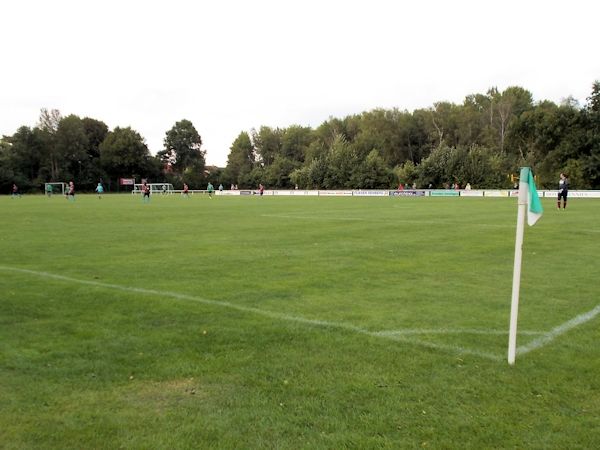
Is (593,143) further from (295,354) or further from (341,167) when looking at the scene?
(295,354)

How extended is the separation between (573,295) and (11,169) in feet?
322

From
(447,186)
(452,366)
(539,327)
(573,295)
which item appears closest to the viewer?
(452,366)

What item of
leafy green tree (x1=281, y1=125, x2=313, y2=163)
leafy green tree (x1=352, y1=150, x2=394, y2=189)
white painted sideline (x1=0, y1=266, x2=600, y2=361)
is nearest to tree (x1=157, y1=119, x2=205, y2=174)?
leafy green tree (x1=281, y1=125, x2=313, y2=163)

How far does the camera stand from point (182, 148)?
123m

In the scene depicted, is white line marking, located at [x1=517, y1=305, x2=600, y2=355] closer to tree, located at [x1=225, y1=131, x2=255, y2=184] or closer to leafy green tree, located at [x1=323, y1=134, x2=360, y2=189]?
leafy green tree, located at [x1=323, y1=134, x2=360, y2=189]

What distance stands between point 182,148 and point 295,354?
122647mm

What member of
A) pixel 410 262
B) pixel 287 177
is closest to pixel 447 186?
pixel 287 177

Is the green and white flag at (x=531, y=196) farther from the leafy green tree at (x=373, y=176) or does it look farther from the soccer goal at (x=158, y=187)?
the soccer goal at (x=158, y=187)

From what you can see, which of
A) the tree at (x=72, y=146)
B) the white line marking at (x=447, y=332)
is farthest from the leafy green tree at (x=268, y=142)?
the white line marking at (x=447, y=332)

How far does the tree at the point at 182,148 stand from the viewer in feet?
403

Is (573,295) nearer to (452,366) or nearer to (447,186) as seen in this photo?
(452,366)

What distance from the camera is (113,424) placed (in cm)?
399

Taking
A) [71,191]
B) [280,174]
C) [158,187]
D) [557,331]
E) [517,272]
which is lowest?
[557,331]

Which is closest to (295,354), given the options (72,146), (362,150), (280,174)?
(362,150)
